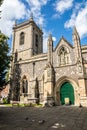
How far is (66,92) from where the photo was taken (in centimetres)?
2219

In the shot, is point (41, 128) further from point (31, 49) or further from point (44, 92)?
point (31, 49)

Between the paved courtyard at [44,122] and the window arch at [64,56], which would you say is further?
the window arch at [64,56]

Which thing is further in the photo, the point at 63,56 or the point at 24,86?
the point at 24,86

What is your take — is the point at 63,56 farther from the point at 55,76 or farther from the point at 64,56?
the point at 55,76

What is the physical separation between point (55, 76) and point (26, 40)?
15.6 meters

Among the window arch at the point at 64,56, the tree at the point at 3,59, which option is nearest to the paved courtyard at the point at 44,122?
the tree at the point at 3,59

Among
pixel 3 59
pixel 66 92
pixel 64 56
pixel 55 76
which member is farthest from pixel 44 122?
pixel 64 56

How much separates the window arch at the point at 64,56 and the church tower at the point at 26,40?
9.85m

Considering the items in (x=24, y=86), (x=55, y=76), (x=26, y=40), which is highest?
(x=26, y=40)

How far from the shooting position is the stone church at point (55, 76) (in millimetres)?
21062

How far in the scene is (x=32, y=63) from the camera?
26500 mm

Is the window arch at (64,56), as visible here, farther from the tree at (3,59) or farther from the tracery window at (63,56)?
the tree at (3,59)

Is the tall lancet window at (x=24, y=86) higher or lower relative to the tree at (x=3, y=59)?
lower

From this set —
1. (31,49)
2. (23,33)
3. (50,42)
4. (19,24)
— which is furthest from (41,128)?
(19,24)
